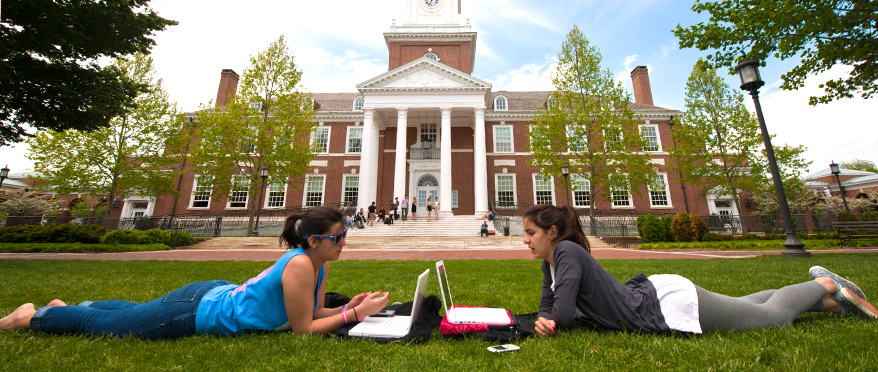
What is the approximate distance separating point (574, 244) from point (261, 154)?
19.6 m

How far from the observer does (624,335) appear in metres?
2.38

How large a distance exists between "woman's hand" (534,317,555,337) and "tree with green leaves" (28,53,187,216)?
78.8ft

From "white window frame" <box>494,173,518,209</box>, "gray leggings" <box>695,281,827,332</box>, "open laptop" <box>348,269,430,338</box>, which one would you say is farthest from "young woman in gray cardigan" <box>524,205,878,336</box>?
"white window frame" <box>494,173,518,209</box>

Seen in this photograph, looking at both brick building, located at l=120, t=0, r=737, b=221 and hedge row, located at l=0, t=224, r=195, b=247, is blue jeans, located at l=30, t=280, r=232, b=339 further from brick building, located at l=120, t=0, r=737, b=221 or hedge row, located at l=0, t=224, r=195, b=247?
brick building, located at l=120, t=0, r=737, b=221

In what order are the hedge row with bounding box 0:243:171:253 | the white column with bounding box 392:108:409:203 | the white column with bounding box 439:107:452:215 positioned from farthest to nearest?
the white column with bounding box 392:108:409:203 → the white column with bounding box 439:107:452:215 → the hedge row with bounding box 0:243:171:253

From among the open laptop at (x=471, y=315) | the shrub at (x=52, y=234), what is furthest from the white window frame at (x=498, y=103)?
the open laptop at (x=471, y=315)

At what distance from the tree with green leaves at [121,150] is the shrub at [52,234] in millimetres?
6913

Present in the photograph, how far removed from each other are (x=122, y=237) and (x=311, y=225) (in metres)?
16.8

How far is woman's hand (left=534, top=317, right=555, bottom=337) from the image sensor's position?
2426mm

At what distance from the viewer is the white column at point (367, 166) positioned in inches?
916

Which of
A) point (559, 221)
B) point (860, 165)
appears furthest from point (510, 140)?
point (860, 165)

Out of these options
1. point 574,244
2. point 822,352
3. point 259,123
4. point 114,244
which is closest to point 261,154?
point 259,123

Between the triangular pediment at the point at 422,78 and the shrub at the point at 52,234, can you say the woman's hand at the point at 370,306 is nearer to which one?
the shrub at the point at 52,234

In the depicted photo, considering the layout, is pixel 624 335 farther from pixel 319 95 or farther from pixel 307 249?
pixel 319 95
